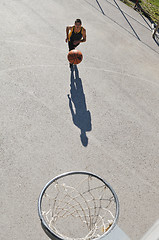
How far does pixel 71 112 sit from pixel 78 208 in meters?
2.98

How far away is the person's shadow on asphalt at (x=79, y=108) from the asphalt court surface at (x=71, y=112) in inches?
1.3

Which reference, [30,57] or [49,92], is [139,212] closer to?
[49,92]

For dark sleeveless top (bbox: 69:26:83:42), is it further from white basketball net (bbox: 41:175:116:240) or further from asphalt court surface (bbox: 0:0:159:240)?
white basketball net (bbox: 41:175:116:240)

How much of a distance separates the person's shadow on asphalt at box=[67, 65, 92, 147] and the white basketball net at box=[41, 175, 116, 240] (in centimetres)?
134

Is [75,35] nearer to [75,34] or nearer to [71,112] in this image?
[75,34]

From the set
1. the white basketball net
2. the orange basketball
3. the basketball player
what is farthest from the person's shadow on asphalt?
the white basketball net

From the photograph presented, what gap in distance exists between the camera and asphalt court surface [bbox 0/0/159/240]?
6.16 m

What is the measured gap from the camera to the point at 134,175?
22.2ft

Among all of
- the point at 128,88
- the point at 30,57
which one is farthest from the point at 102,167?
the point at 30,57

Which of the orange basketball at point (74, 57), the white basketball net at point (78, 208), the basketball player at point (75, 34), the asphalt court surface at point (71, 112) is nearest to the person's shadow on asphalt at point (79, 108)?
the asphalt court surface at point (71, 112)

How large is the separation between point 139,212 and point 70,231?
1.71m

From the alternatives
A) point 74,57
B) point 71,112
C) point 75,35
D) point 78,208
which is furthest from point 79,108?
point 78,208

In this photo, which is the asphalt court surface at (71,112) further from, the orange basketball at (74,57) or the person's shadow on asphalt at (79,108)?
the orange basketball at (74,57)

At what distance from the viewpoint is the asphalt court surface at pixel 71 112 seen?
6.16 metres
